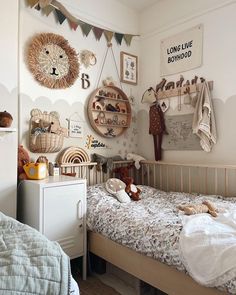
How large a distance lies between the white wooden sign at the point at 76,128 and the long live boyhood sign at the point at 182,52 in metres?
1.13

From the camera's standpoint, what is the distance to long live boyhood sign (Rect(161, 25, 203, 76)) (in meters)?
2.62

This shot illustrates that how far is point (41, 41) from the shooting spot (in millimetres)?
2309

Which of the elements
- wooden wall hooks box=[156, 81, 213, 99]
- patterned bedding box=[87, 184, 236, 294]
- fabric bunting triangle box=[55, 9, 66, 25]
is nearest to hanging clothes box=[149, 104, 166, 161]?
wooden wall hooks box=[156, 81, 213, 99]

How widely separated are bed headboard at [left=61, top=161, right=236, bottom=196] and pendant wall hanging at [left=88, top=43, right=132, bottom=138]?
1.27ft

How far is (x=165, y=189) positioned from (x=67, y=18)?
2.05 meters

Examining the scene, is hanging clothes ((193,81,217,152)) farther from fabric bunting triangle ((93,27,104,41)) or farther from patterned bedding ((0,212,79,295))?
patterned bedding ((0,212,79,295))

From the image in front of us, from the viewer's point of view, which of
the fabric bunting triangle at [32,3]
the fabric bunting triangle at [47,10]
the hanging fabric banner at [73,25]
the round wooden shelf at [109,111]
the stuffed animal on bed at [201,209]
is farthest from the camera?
the round wooden shelf at [109,111]

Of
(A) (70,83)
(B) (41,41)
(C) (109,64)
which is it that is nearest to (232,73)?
(C) (109,64)

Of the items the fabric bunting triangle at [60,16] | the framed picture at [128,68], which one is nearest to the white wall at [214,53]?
the framed picture at [128,68]

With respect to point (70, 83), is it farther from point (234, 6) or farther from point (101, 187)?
point (234, 6)

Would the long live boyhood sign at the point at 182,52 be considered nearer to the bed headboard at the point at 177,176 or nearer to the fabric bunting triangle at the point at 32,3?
the bed headboard at the point at 177,176

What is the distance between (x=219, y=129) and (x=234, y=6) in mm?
1132

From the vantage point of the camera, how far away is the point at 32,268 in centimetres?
77

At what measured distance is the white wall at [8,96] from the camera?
182 centimetres
